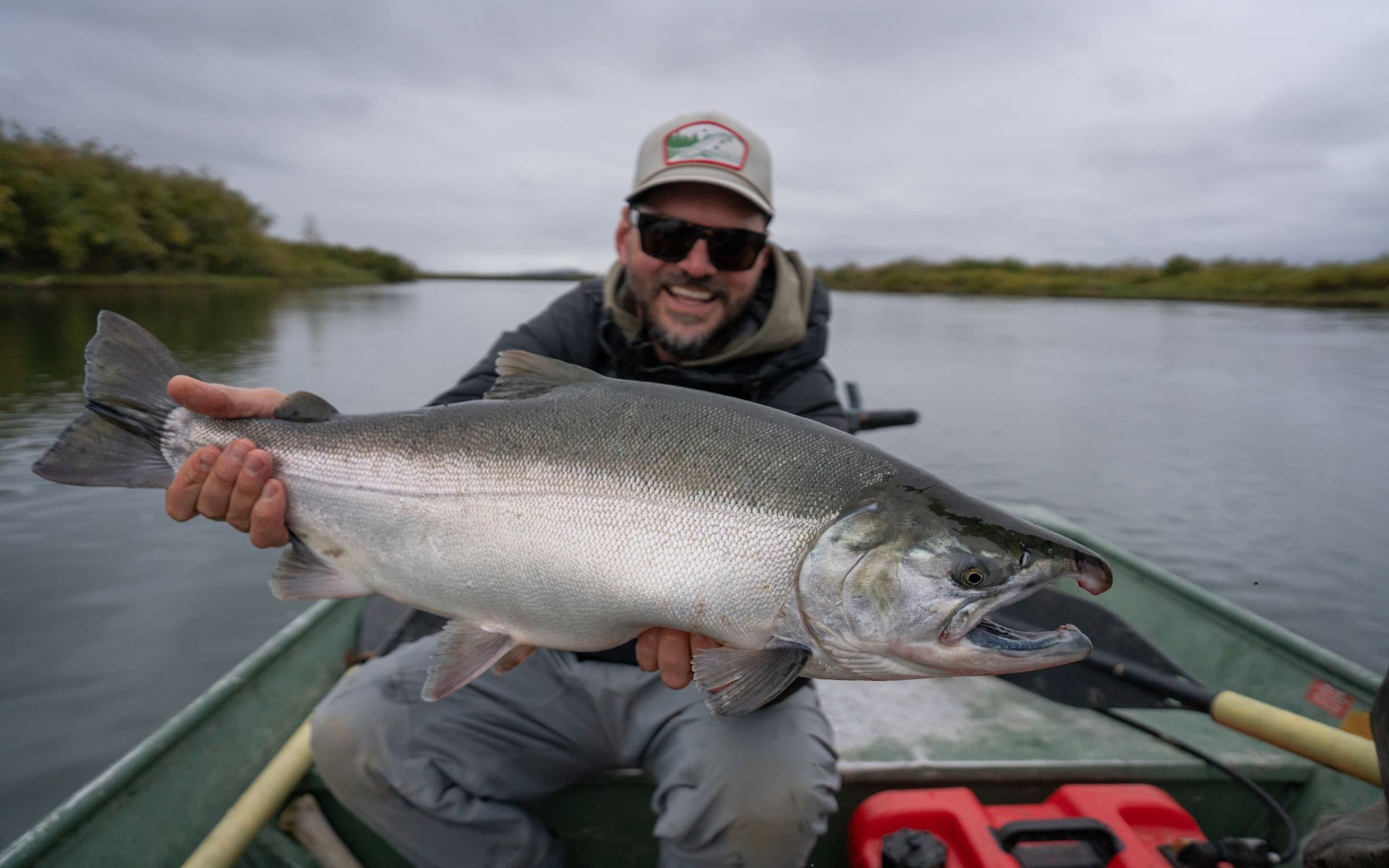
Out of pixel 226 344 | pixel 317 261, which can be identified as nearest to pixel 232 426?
pixel 226 344

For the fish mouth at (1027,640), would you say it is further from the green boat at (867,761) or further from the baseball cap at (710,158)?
the baseball cap at (710,158)

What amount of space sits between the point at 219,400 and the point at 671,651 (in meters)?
1.74

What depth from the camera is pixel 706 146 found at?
3.51 meters

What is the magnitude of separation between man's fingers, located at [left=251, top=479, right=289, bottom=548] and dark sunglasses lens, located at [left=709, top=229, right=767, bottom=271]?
2115mm

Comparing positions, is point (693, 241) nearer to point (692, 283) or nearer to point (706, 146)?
point (692, 283)

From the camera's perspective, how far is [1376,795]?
9.41 feet

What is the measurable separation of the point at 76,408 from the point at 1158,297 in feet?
208

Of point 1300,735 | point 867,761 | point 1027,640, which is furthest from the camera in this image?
point 867,761

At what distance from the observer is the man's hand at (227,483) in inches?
90.4

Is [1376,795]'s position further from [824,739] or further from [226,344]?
[226,344]

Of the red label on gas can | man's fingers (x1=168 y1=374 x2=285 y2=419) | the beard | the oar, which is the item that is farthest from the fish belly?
the red label on gas can

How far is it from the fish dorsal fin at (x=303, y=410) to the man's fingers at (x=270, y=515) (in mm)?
233

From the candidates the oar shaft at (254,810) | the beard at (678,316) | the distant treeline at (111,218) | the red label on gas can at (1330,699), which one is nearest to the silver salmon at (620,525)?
the oar shaft at (254,810)

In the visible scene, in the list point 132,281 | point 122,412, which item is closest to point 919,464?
point 122,412
